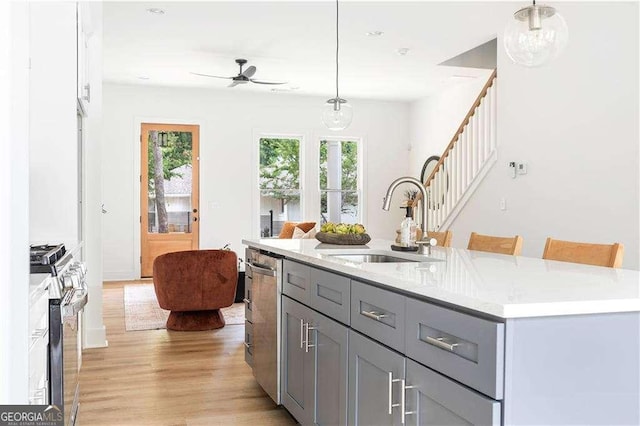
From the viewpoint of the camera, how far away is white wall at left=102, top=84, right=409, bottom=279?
8.80m

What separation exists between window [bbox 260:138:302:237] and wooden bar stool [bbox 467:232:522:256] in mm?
6119

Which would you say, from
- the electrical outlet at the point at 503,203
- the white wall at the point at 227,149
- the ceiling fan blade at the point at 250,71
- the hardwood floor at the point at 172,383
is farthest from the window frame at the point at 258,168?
the electrical outlet at the point at 503,203

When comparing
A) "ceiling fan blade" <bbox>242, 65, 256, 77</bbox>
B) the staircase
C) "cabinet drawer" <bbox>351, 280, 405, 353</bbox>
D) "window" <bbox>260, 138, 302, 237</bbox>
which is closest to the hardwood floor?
"cabinet drawer" <bbox>351, 280, 405, 353</bbox>

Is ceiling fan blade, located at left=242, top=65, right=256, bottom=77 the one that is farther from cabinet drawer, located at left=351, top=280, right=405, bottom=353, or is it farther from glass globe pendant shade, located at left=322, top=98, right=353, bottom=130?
cabinet drawer, located at left=351, top=280, right=405, bottom=353

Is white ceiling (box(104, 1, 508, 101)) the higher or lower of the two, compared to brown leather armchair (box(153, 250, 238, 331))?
higher

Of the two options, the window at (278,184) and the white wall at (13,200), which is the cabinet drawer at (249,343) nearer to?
the white wall at (13,200)

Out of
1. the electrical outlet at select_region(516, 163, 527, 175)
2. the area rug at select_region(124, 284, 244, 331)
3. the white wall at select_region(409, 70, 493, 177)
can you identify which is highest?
the white wall at select_region(409, 70, 493, 177)

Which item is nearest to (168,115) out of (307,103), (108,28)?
(307,103)

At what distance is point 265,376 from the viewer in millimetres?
3338

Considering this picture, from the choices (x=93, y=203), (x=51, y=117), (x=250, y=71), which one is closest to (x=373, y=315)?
(x=51, y=117)

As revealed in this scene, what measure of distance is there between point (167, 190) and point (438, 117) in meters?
4.36

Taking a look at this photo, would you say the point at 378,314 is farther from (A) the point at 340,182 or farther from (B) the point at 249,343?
(A) the point at 340,182

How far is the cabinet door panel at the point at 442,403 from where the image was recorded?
4.72 ft

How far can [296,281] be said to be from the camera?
9.56 ft
